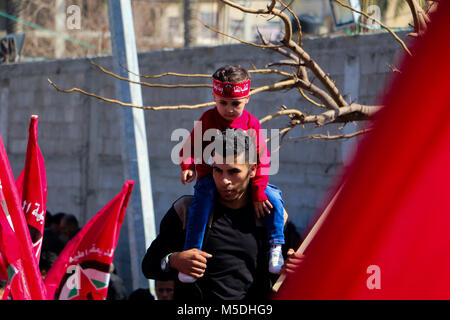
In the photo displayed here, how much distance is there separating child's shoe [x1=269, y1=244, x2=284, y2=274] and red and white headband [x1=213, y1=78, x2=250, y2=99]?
0.80 m

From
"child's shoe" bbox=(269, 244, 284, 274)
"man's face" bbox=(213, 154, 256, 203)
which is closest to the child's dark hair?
"man's face" bbox=(213, 154, 256, 203)

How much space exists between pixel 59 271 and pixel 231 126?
1.42 metres

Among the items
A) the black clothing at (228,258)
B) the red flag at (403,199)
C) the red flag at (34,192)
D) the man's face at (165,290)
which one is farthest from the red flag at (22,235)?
the red flag at (403,199)

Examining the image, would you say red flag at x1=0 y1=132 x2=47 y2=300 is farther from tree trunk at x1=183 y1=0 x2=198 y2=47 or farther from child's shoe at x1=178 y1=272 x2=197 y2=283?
tree trunk at x1=183 y1=0 x2=198 y2=47

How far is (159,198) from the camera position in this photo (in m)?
8.74

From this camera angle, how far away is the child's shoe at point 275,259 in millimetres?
2737

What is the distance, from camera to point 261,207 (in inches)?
112

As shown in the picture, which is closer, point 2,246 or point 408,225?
point 408,225

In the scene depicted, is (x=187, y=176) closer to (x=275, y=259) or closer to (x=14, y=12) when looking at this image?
(x=275, y=259)

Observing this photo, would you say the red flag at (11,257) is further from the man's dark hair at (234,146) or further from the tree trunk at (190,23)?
the tree trunk at (190,23)

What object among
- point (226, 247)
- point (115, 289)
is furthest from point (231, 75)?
point (115, 289)
